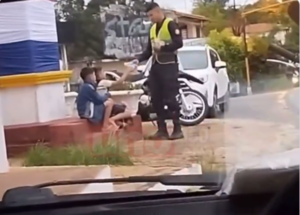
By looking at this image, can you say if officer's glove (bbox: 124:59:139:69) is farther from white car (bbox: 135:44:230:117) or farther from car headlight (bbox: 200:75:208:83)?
car headlight (bbox: 200:75:208:83)

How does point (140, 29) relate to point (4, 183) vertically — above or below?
above

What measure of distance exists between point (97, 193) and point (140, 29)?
133cm

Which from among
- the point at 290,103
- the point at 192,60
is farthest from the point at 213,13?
the point at 192,60

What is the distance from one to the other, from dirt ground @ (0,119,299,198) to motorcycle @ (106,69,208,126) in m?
0.08

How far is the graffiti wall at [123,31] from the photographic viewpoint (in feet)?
9.09

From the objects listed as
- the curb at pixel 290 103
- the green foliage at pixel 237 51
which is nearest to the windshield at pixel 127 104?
the green foliage at pixel 237 51

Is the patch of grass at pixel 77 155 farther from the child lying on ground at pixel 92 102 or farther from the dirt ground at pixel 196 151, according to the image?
the child lying on ground at pixel 92 102

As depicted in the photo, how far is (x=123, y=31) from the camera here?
2.90m

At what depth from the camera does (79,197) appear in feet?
5.32

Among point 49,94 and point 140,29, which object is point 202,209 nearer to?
point 140,29

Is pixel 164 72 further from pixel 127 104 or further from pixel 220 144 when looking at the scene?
pixel 220 144

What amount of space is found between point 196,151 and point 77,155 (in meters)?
0.53

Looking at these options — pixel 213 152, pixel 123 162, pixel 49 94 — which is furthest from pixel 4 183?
pixel 49 94

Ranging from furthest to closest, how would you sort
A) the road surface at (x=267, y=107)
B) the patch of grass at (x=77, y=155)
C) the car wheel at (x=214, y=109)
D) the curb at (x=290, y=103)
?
1. the patch of grass at (x=77, y=155)
2. the car wheel at (x=214, y=109)
3. the road surface at (x=267, y=107)
4. the curb at (x=290, y=103)
